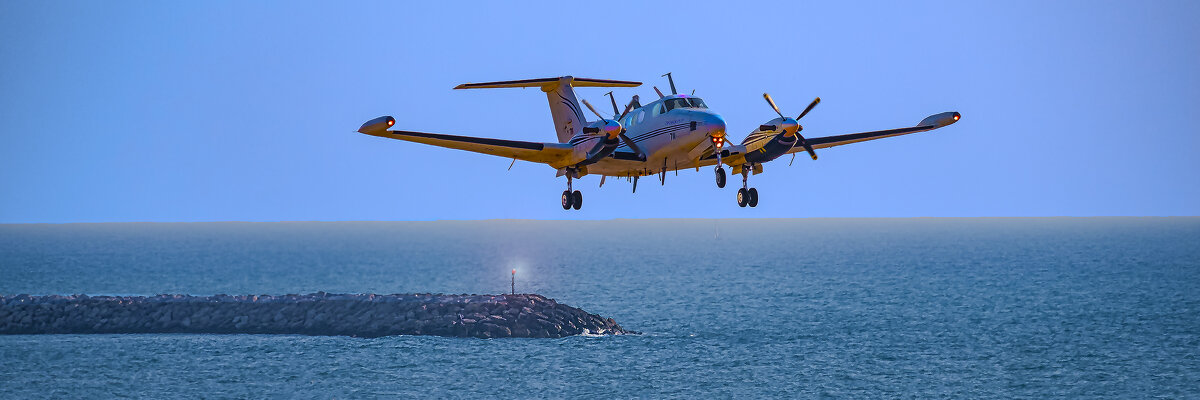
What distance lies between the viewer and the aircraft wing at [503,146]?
41.6 m

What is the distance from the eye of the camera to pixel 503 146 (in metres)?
44.0

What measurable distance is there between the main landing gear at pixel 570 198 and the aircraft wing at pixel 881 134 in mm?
9063

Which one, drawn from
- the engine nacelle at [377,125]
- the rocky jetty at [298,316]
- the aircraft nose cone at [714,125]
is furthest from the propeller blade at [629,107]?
the rocky jetty at [298,316]

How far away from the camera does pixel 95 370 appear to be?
126625 mm

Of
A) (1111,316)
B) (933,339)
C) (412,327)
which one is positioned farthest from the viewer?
(1111,316)

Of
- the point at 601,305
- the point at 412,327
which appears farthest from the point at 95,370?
the point at 601,305

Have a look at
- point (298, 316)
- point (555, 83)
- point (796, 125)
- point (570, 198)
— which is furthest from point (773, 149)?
point (298, 316)

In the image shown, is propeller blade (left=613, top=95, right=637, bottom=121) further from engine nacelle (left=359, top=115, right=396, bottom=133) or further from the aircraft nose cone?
engine nacelle (left=359, top=115, right=396, bottom=133)

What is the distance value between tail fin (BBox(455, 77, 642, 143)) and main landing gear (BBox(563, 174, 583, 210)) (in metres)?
7.77

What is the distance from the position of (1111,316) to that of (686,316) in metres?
68.2

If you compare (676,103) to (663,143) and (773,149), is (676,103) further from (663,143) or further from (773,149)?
(773,149)

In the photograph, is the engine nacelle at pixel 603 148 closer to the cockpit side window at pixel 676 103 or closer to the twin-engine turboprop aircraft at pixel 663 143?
the twin-engine turboprop aircraft at pixel 663 143

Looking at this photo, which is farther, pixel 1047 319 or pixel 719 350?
pixel 1047 319

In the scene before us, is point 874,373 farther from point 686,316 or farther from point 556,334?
point 686,316
